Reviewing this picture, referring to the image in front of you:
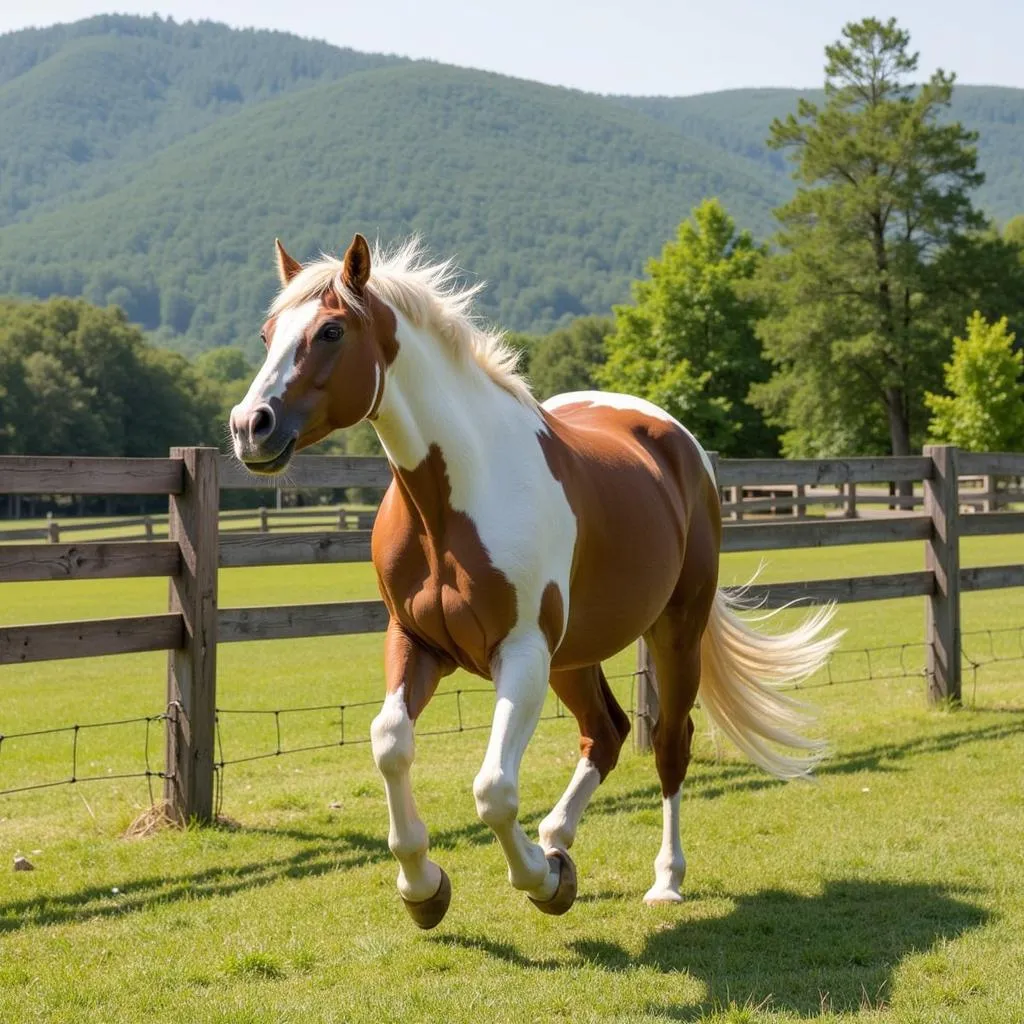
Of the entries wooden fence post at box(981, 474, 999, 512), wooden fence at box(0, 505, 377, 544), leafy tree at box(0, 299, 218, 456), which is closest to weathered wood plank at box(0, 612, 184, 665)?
wooden fence at box(0, 505, 377, 544)

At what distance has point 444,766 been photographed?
8094 mm

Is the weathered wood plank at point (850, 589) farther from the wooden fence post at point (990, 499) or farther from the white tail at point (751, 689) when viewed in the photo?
the wooden fence post at point (990, 499)

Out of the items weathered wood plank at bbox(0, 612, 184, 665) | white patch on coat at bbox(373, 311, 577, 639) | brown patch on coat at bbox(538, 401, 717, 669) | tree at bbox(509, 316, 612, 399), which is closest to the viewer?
white patch on coat at bbox(373, 311, 577, 639)

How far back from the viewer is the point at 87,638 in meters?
5.94

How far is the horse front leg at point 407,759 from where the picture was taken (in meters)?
Result: 4.07

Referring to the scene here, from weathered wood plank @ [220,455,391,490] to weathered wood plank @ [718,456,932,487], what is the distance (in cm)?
235

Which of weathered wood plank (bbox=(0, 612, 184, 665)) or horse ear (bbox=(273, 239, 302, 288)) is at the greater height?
horse ear (bbox=(273, 239, 302, 288))

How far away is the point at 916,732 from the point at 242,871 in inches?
196

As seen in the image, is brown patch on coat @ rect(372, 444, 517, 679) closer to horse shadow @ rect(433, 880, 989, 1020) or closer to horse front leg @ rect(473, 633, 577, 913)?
horse front leg @ rect(473, 633, 577, 913)

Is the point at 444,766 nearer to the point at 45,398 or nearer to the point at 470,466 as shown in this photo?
the point at 470,466

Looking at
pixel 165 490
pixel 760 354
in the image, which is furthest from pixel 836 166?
pixel 165 490

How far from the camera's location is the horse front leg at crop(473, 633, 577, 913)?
3.96m

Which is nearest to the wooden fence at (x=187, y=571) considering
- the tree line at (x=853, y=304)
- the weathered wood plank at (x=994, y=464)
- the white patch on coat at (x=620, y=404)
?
the white patch on coat at (x=620, y=404)

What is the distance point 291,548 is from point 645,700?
2.67 m
